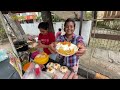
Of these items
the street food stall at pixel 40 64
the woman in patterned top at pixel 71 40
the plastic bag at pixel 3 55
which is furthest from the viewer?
the plastic bag at pixel 3 55

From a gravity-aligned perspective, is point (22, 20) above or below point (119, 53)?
above

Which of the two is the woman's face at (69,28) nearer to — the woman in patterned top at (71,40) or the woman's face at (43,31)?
the woman in patterned top at (71,40)

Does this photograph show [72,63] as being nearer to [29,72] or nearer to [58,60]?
[58,60]

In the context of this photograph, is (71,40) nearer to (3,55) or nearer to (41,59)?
(41,59)

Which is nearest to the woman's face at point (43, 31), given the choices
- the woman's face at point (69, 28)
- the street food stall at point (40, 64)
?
the street food stall at point (40, 64)

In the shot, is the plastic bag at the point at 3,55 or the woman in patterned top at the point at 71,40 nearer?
the woman in patterned top at the point at 71,40

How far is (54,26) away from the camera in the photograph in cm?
164

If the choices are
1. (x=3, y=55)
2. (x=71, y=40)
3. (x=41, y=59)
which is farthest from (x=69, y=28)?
(x=3, y=55)

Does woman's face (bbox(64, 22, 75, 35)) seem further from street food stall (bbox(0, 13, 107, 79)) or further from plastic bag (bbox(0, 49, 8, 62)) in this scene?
plastic bag (bbox(0, 49, 8, 62))

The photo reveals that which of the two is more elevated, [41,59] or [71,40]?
[71,40]

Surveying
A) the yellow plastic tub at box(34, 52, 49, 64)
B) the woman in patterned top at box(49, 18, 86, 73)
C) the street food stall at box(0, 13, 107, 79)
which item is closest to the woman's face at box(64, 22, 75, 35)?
the woman in patterned top at box(49, 18, 86, 73)
